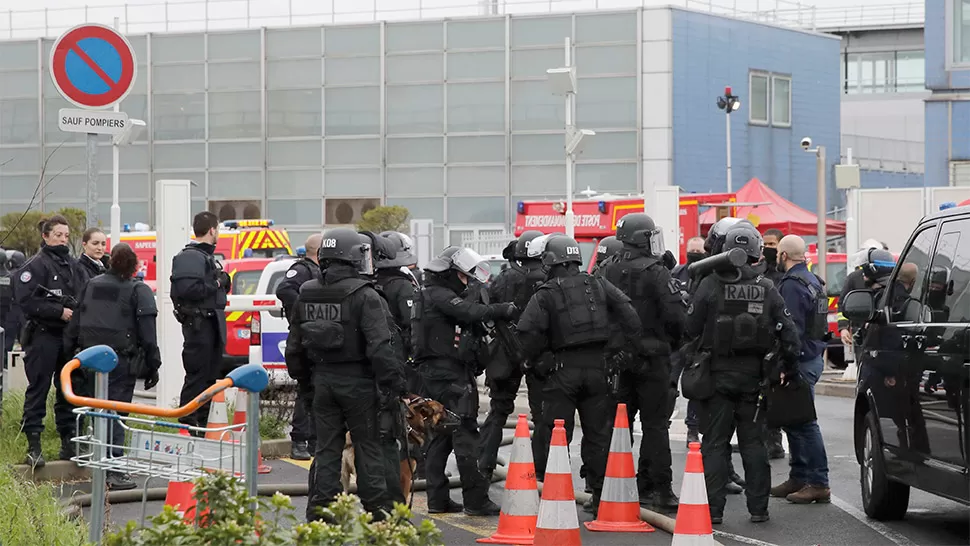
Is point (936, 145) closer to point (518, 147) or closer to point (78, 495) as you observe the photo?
point (518, 147)

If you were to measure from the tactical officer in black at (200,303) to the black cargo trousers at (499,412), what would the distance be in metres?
2.54

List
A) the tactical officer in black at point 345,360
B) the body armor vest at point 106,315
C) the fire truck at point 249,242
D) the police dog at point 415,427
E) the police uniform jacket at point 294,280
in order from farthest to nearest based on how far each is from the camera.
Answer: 1. the fire truck at point 249,242
2. the police uniform jacket at point 294,280
3. the body armor vest at point 106,315
4. the police dog at point 415,427
5. the tactical officer in black at point 345,360

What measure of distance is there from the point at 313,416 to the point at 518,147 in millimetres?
33780

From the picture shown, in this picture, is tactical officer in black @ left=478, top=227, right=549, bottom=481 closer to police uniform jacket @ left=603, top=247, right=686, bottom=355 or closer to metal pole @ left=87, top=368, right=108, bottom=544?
police uniform jacket @ left=603, top=247, right=686, bottom=355

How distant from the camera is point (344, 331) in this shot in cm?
800

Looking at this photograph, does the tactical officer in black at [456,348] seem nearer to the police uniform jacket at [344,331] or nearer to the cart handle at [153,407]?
the police uniform jacket at [344,331]

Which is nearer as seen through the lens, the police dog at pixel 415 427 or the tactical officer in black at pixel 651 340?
the police dog at pixel 415 427

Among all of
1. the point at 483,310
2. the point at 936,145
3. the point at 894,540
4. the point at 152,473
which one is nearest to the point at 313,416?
the point at 483,310

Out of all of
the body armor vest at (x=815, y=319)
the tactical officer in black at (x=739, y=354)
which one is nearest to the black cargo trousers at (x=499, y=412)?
the tactical officer in black at (x=739, y=354)

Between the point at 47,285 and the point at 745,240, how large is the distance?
17.0 ft

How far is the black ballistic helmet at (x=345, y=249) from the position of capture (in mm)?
8062

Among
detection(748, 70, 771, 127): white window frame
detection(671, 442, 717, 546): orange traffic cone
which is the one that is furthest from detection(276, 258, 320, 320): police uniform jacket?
detection(748, 70, 771, 127): white window frame

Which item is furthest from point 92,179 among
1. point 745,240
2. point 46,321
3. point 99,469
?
point 99,469

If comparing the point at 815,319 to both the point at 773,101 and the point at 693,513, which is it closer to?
the point at 693,513
